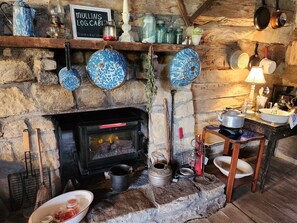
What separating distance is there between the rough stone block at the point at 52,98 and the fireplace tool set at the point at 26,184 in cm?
21

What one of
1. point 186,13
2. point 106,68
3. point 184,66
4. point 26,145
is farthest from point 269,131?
point 26,145

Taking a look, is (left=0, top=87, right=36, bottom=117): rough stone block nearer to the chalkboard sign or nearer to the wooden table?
the chalkboard sign

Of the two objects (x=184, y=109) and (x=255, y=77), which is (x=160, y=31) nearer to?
(x=184, y=109)

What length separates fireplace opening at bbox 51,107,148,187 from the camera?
1.62 metres

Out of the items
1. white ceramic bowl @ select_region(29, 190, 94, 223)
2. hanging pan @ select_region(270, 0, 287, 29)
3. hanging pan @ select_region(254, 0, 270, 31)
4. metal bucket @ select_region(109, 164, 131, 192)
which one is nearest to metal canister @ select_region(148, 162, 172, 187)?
→ metal bucket @ select_region(109, 164, 131, 192)

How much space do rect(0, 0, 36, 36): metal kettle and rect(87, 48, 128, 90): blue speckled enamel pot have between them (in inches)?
14.4

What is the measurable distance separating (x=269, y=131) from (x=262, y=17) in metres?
1.16

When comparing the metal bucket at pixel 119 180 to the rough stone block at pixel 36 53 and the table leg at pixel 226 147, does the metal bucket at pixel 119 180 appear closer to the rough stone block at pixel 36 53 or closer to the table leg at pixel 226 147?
the rough stone block at pixel 36 53

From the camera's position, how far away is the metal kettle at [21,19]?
3.69 ft

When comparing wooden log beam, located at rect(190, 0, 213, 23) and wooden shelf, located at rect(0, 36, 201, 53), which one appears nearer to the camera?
wooden shelf, located at rect(0, 36, 201, 53)

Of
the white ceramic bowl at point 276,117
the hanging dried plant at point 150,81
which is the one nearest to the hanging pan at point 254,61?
the white ceramic bowl at point 276,117

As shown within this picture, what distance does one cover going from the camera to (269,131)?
176 cm

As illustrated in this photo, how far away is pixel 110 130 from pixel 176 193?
69 cm

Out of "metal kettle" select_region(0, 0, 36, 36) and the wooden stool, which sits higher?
"metal kettle" select_region(0, 0, 36, 36)
